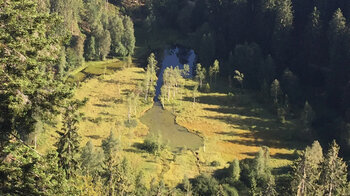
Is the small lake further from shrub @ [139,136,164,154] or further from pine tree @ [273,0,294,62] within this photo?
pine tree @ [273,0,294,62]

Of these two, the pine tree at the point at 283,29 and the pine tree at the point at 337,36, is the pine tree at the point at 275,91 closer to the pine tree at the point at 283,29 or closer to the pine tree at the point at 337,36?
the pine tree at the point at 337,36

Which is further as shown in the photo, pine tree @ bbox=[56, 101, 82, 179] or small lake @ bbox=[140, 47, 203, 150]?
small lake @ bbox=[140, 47, 203, 150]

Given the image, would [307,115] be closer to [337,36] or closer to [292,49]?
[337,36]

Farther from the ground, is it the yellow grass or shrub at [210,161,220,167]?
the yellow grass

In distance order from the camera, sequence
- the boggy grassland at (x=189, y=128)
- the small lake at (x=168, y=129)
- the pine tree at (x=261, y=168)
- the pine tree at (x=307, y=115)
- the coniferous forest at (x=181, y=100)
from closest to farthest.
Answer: the coniferous forest at (x=181, y=100) → the pine tree at (x=261, y=168) → the boggy grassland at (x=189, y=128) → the small lake at (x=168, y=129) → the pine tree at (x=307, y=115)

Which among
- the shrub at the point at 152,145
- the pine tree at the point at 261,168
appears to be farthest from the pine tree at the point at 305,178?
the shrub at the point at 152,145

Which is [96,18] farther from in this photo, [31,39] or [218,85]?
[31,39]

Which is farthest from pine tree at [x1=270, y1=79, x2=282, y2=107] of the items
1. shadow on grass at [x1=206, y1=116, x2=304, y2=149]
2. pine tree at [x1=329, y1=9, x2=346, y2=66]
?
pine tree at [x1=329, y1=9, x2=346, y2=66]

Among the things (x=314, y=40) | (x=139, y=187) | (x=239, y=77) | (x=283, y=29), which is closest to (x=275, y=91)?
(x=239, y=77)

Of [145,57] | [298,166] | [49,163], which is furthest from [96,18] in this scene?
[49,163]

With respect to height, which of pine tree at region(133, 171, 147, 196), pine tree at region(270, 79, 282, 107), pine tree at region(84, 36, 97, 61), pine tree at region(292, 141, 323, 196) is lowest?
pine tree at region(133, 171, 147, 196)
